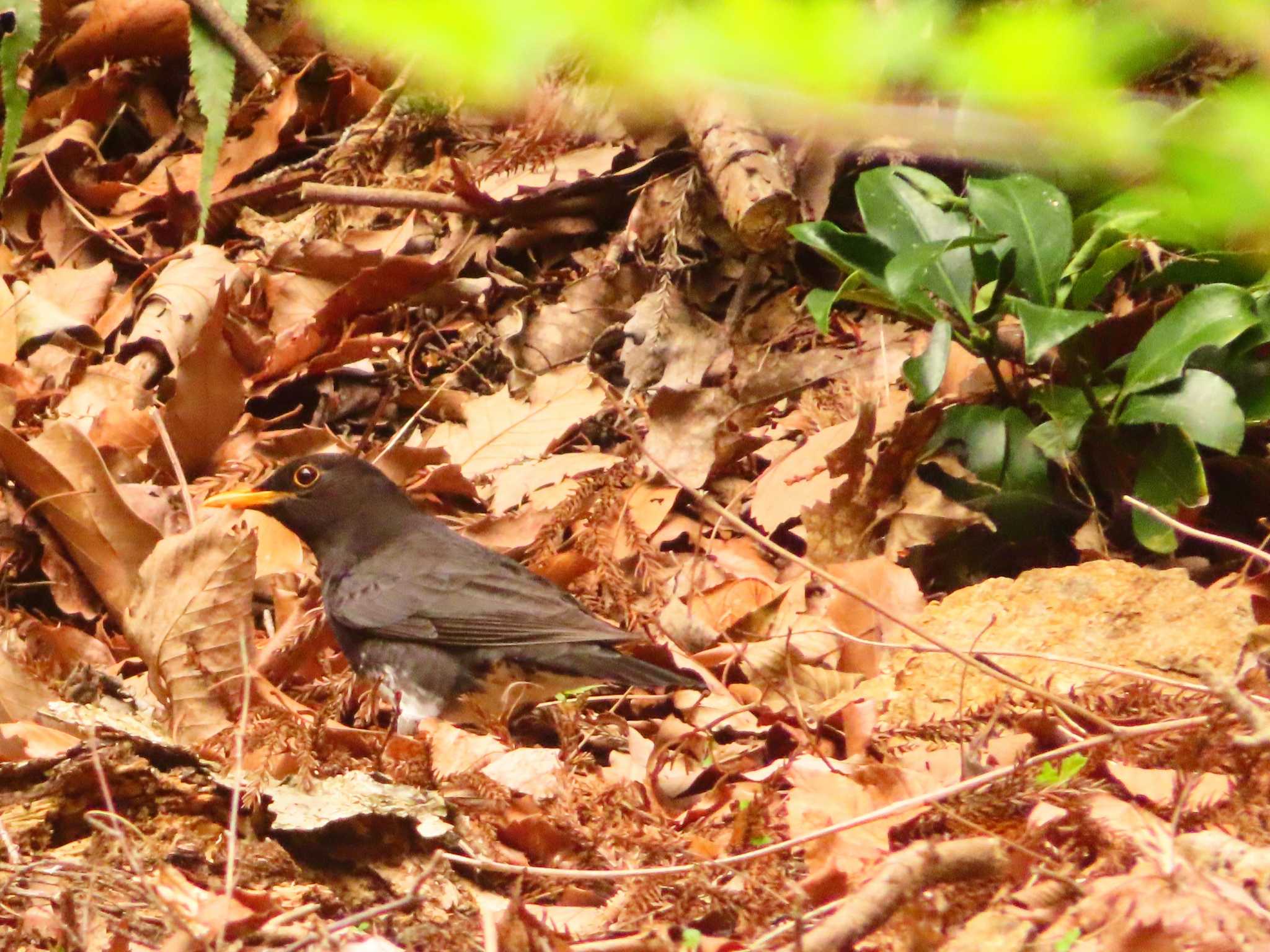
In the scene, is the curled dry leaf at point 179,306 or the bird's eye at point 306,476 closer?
the bird's eye at point 306,476

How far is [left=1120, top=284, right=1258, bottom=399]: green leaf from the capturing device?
4.00 m

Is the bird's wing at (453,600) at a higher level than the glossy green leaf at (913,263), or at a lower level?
lower

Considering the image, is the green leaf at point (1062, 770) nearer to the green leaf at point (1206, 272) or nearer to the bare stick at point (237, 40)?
the green leaf at point (1206, 272)

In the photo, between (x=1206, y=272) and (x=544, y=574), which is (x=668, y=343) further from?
(x=1206, y=272)

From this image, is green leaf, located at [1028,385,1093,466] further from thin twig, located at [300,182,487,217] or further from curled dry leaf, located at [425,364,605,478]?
thin twig, located at [300,182,487,217]

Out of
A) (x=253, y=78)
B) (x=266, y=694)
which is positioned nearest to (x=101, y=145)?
(x=253, y=78)

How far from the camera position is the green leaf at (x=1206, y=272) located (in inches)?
165

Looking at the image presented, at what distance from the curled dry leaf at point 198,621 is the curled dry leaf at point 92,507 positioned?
0.62 m

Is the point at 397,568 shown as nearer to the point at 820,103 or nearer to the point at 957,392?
the point at 957,392

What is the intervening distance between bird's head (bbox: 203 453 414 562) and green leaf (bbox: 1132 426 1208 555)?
2.54 meters

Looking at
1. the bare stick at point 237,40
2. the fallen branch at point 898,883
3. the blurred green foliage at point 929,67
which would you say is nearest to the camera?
the blurred green foliage at point 929,67

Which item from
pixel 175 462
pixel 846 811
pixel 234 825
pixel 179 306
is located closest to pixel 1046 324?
pixel 846 811

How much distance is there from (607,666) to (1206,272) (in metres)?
2.25

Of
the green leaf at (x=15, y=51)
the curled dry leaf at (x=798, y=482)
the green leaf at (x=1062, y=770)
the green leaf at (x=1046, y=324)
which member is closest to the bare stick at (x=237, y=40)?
the green leaf at (x=15, y=51)
